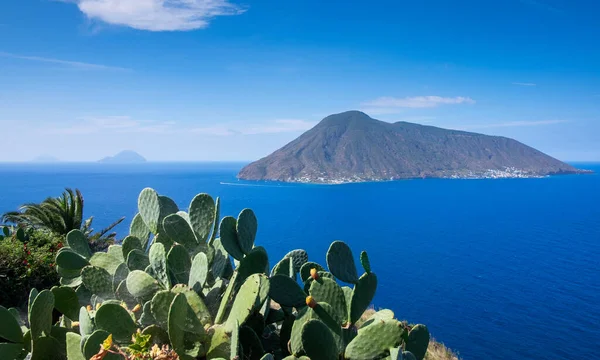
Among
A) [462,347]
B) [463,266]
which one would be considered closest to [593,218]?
[463,266]

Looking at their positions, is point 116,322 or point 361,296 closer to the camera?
point 116,322

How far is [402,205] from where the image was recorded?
10450 centimetres

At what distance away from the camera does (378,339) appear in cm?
176

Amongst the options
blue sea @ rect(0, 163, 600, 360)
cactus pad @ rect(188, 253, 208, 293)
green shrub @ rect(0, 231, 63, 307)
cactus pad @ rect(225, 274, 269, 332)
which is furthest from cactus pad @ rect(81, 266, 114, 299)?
blue sea @ rect(0, 163, 600, 360)

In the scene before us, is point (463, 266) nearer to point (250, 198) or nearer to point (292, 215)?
point (292, 215)

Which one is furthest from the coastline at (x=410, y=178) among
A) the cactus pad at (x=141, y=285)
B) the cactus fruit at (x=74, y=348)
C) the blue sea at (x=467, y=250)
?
the cactus fruit at (x=74, y=348)

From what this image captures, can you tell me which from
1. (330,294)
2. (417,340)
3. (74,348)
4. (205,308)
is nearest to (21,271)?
(74,348)

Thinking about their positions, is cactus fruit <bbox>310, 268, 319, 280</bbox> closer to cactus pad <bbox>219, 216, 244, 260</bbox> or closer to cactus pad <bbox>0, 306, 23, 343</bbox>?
cactus pad <bbox>219, 216, 244, 260</bbox>

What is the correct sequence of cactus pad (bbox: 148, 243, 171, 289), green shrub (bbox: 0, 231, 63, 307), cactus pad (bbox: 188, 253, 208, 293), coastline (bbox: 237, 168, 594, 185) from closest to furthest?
cactus pad (bbox: 188, 253, 208, 293), cactus pad (bbox: 148, 243, 171, 289), green shrub (bbox: 0, 231, 63, 307), coastline (bbox: 237, 168, 594, 185)

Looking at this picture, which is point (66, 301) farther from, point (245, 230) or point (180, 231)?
point (245, 230)

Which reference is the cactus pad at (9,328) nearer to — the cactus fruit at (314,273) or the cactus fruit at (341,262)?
the cactus fruit at (314,273)

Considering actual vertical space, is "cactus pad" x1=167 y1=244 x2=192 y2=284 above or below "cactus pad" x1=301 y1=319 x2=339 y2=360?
above

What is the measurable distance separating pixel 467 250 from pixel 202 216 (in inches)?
2560

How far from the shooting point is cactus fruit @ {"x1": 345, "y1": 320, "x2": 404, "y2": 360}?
175cm
